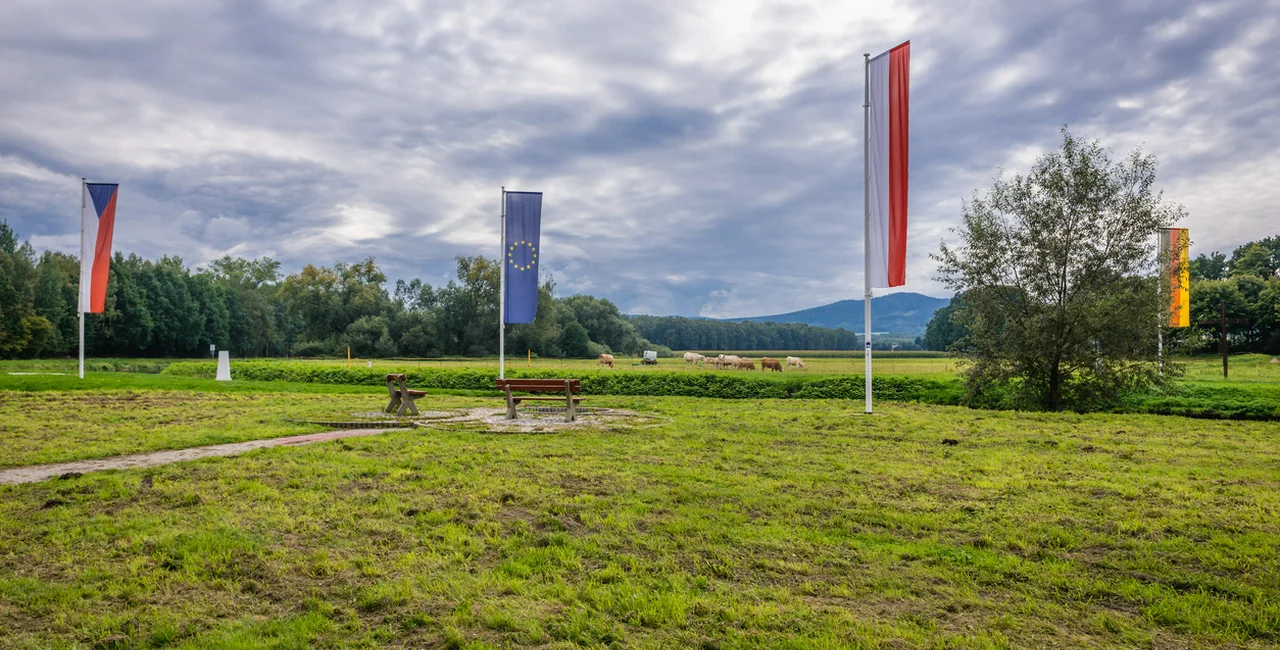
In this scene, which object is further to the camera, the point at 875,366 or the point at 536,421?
the point at 875,366

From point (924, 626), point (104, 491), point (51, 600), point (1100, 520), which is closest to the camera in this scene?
point (924, 626)

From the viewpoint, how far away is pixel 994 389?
1912 cm

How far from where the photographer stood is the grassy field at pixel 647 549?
398 cm

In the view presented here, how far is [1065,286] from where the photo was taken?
17.7 meters

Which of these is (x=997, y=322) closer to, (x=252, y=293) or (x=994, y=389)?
(x=994, y=389)

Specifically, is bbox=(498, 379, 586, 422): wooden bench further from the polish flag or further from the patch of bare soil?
the polish flag

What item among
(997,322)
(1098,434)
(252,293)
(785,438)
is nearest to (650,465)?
(785,438)

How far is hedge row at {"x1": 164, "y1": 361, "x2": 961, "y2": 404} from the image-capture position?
813 inches

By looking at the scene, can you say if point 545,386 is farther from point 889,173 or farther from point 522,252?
point 889,173

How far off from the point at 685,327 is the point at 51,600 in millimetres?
110202

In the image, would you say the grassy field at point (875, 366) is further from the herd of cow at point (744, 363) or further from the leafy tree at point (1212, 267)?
the leafy tree at point (1212, 267)

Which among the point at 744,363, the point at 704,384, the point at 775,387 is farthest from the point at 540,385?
the point at 744,363

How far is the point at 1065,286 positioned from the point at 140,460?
19.2 m

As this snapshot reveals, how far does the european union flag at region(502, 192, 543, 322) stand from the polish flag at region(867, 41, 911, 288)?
32.1ft
